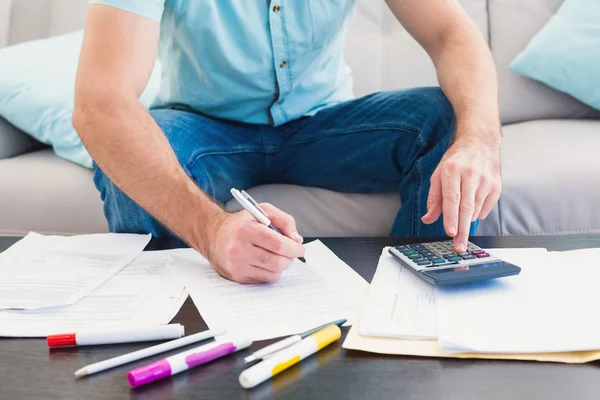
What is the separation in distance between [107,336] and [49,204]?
0.78 m

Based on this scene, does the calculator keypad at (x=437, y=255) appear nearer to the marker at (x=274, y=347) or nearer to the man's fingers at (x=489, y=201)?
the man's fingers at (x=489, y=201)

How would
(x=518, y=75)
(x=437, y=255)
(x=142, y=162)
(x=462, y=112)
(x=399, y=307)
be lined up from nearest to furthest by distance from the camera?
(x=399, y=307) < (x=437, y=255) < (x=142, y=162) < (x=462, y=112) < (x=518, y=75)

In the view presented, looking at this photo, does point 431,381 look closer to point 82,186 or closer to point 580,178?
Answer: point 580,178

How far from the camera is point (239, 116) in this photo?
4.00 feet

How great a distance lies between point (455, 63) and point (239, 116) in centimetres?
41

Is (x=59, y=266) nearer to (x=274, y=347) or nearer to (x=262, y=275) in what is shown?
(x=262, y=275)

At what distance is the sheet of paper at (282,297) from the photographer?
2.00 ft

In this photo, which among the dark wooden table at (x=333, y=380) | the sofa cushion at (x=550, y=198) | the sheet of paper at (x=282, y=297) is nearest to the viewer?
the dark wooden table at (x=333, y=380)

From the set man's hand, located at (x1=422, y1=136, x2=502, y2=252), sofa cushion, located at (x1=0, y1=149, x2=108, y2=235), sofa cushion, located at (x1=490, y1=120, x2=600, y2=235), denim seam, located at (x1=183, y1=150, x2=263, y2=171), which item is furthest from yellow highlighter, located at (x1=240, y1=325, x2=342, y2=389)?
sofa cushion, located at (x1=0, y1=149, x2=108, y2=235)

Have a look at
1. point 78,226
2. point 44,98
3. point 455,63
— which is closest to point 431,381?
point 455,63

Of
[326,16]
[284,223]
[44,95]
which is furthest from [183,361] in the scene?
[44,95]

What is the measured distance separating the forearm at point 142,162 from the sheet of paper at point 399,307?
23cm

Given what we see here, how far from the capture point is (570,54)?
5.10 feet

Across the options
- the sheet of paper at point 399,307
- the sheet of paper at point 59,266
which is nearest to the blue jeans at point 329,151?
the sheet of paper at point 59,266
